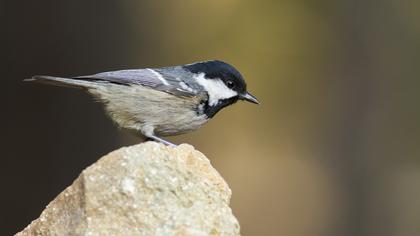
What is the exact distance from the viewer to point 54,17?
4805 mm

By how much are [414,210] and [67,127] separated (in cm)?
333

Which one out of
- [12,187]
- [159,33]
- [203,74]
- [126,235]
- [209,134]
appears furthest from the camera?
[209,134]

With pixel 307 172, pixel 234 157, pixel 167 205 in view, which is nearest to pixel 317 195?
pixel 307 172

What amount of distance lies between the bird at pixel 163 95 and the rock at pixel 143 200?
1.05m

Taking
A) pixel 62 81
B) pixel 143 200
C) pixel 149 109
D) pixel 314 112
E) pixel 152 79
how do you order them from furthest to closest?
pixel 314 112
pixel 152 79
pixel 149 109
pixel 62 81
pixel 143 200

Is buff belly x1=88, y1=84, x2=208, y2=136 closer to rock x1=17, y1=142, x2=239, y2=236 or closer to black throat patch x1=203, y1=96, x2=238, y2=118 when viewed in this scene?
black throat patch x1=203, y1=96, x2=238, y2=118

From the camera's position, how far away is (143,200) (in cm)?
222

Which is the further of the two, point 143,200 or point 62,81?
point 62,81

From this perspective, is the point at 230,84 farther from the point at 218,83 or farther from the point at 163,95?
the point at 163,95

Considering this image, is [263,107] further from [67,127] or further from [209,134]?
[67,127]

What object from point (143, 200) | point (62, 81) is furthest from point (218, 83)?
point (143, 200)

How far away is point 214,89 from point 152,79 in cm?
30

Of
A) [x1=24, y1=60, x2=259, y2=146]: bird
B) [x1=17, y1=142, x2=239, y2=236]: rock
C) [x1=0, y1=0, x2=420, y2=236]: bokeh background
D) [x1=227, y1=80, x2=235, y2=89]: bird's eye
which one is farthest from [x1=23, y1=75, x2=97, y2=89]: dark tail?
[x1=0, y1=0, x2=420, y2=236]: bokeh background

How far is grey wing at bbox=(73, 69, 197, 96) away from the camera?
3467 mm
